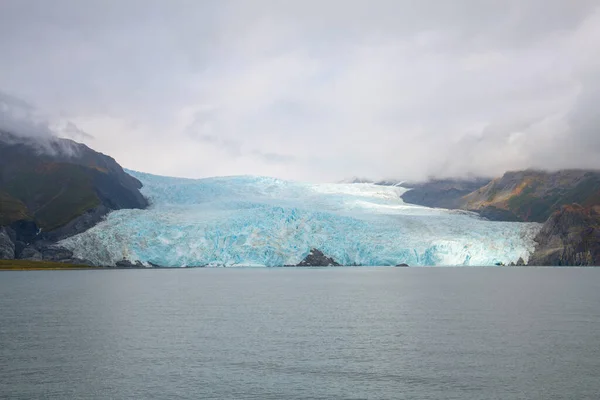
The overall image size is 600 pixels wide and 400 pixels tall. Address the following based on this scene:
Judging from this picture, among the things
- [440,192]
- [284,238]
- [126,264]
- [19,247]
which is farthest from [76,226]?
[440,192]

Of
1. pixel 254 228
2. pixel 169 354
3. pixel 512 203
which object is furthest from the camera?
pixel 512 203

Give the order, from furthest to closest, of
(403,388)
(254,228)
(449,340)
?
(254,228)
(449,340)
(403,388)

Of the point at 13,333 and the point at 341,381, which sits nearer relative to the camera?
the point at 341,381

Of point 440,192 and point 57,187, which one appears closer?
point 57,187

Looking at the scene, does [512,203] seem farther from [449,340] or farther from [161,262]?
[449,340]

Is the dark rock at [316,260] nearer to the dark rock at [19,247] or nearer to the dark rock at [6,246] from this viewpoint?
the dark rock at [19,247]

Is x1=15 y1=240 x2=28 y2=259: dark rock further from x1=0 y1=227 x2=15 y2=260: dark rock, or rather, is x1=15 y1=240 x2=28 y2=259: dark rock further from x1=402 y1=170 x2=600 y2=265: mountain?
x1=402 y1=170 x2=600 y2=265: mountain

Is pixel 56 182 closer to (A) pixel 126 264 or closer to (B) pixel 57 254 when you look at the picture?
(B) pixel 57 254

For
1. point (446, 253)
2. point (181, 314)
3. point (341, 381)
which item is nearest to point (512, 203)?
point (446, 253)
